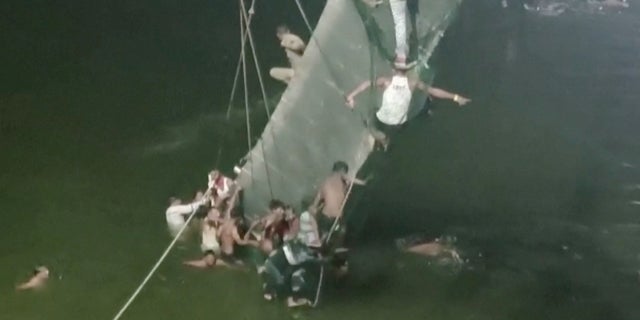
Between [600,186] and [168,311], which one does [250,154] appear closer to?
[168,311]

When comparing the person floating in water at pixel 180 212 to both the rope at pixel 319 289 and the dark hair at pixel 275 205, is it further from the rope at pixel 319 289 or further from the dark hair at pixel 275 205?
the rope at pixel 319 289

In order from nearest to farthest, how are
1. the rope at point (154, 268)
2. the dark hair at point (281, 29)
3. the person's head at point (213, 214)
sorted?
1. the rope at point (154, 268)
2. the person's head at point (213, 214)
3. the dark hair at point (281, 29)

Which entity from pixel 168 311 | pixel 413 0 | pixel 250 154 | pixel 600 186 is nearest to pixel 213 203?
pixel 250 154

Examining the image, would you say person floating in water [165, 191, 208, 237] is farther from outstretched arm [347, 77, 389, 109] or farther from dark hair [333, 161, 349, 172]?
outstretched arm [347, 77, 389, 109]

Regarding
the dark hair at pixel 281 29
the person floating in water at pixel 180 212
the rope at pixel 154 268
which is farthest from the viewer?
the dark hair at pixel 281 29

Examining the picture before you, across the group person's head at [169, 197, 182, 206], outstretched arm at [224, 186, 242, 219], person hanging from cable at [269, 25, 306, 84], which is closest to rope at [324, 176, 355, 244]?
outstretched arm at [224, 186, 242, 219]

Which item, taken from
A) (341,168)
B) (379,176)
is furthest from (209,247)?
(379,176)

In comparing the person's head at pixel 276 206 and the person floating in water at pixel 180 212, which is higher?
the person's head at pixel 276 206

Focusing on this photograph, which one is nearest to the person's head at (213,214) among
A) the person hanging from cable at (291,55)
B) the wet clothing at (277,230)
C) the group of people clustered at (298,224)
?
the group of people clustered at (298,224)

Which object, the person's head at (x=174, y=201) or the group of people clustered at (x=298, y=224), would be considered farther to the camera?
the person's head at (x=174, y=201)
